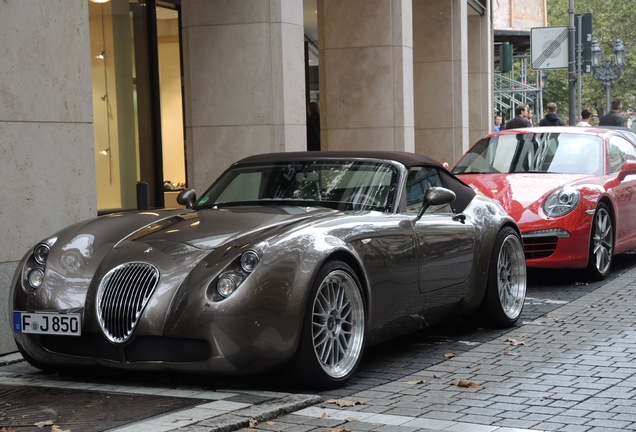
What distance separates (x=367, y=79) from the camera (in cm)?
1719

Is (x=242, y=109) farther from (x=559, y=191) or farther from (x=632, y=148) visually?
(x=632, y=148)

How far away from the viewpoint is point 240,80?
12977 millimetres

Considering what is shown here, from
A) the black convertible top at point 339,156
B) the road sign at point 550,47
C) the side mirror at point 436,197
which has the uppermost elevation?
the road sign at point 550,47

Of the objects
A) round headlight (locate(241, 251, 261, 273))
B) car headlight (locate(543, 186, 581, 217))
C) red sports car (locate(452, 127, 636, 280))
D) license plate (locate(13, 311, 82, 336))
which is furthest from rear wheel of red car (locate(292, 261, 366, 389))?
car headlight (locate(543, 186, 581, 217))

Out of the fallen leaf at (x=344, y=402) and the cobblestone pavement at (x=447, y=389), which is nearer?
the cobblestone pavement at (x=447, y=389)

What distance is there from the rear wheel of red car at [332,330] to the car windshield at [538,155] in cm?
601

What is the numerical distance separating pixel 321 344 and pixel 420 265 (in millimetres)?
1226

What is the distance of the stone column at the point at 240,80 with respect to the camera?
42.2ft

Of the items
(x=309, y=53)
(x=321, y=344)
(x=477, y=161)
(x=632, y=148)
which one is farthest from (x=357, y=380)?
(x=309, y=53)

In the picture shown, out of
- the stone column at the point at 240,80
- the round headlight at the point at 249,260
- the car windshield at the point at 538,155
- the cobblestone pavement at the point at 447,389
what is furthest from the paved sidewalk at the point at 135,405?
Answer: the car windshield at the point at 538,155

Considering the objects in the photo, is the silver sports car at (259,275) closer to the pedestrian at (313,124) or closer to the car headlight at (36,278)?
the car headlight at (36,278)

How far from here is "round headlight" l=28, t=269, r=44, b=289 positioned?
6.68 meters

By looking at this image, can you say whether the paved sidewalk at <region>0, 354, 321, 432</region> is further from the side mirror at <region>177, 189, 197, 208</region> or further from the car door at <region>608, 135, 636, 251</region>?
the car door at <region>608, 135, 636, 251</region>

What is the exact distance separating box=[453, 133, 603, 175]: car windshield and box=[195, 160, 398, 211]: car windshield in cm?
494
